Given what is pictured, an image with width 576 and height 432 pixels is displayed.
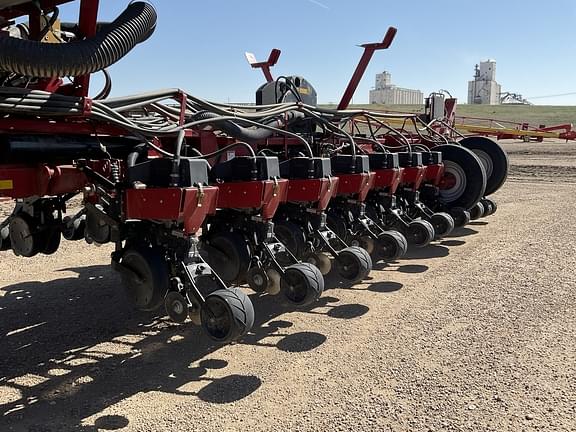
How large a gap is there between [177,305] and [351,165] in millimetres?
2088

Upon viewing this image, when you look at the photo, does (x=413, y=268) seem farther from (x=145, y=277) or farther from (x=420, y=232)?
(x=145, y=277)

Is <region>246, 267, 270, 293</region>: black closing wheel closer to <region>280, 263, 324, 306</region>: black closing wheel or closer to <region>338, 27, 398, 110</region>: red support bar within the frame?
<region>280, 263, 324, 306</region>: black closing wheel

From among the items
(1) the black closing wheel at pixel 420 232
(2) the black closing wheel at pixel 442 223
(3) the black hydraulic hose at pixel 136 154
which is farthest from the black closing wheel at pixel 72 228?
(2) the black closing wheel at pixel 442 223

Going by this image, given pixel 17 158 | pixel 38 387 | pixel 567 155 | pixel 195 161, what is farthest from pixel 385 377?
pixel 567 155

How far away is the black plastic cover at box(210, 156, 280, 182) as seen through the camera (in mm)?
3445

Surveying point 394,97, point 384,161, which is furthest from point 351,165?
point 394,97

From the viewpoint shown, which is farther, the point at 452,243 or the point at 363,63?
the point at 363,63

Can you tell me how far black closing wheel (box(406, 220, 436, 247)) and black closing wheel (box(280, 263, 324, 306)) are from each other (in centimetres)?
195

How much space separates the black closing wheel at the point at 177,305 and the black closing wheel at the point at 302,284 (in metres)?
0.74

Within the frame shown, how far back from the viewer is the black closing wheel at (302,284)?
3291 millimetres

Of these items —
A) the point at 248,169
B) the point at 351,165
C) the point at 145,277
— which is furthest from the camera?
the point at 351,165

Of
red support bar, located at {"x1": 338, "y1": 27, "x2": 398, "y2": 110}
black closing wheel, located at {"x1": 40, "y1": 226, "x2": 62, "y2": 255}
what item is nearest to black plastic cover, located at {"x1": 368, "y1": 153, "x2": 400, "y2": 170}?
red support bar, located at {"x1": 338, "y1": 27, "x2": 398, "y2": 110}

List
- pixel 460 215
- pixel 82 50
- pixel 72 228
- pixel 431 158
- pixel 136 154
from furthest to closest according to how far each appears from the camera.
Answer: pixel 460 215
pixel 431 158
pixel 72 228
pixel 136 154
pixel 82 50

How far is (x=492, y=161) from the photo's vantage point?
22.8 feet
